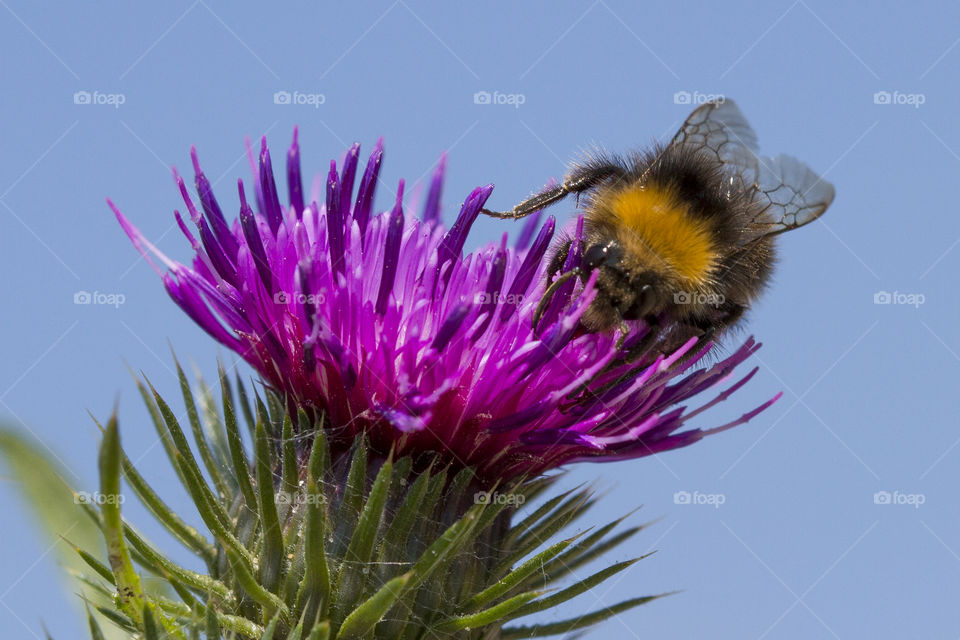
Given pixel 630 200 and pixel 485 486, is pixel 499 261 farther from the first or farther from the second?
pixel 485 486

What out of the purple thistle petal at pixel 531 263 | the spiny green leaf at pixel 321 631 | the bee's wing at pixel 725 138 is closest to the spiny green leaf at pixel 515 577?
the spiny green leaf at pixel 321 631

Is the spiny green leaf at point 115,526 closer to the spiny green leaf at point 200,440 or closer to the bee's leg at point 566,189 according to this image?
the spiny green leaf at point 200,440

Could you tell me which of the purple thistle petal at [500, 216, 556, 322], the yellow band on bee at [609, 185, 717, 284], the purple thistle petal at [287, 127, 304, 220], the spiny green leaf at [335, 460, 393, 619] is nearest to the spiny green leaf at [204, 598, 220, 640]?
the spiny green leaf at [335, 460, 393, 619]

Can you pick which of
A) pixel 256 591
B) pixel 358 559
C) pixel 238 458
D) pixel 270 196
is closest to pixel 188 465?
pixel 238 458

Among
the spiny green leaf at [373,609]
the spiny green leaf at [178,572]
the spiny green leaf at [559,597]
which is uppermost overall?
the spiny green leaf at [559,597]

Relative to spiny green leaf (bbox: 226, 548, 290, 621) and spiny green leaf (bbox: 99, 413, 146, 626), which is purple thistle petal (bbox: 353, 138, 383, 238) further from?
spiny green leaf (bbox: 99, 413, 146, 626)
